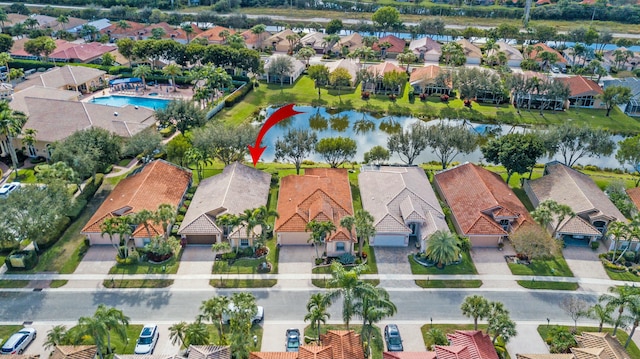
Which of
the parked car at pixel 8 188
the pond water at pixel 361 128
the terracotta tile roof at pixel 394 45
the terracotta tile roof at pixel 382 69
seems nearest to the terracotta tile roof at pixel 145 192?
the parked car at pixel 8 188

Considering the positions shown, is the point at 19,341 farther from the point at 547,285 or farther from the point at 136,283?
the point at 547,285

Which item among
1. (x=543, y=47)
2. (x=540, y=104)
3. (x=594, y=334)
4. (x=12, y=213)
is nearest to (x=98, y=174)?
(x=12, y=213)

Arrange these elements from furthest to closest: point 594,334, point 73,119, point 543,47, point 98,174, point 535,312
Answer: point 543,47 → point 73,119 → point 98,174 → point 535,312 → point 594,334

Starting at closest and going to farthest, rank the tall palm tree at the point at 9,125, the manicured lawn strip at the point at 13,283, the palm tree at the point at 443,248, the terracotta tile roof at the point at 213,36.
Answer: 1. the manicured lawn strip at the point at 13,283
2. the palm tree at the point at 443,248
3. the tall palm tree at the point at 9,125
4. the terracotta tile roof at the point at 213,36

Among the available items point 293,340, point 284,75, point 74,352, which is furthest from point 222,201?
point 284,75

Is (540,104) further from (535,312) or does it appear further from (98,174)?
(98,174)

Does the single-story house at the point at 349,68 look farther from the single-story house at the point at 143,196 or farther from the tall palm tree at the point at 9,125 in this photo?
the tall palm tree at the point at 9,125
